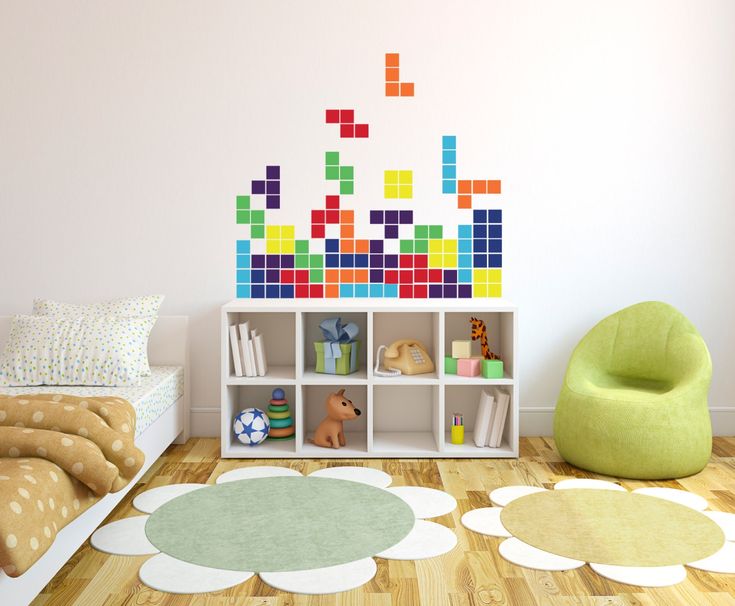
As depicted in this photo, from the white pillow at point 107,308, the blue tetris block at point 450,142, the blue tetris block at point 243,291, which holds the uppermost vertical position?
the blue tetris block at point 450,142

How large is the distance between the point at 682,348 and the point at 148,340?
2.53 metres

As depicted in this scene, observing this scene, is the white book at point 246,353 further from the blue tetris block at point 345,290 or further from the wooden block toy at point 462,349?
the wooden block toy at point 462,349

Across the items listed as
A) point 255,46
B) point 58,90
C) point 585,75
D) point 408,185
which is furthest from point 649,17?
point 58,90

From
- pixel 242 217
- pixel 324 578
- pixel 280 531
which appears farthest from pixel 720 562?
pixel 242 217

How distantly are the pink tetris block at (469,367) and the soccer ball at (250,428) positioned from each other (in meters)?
0.96

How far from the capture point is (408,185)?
Answer: 13.3ft

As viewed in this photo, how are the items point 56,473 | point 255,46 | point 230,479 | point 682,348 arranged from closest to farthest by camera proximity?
point 56,473 → point 230,479 → point 682,348 → point 255,46

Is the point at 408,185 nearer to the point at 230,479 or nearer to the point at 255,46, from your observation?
the point at 255,46

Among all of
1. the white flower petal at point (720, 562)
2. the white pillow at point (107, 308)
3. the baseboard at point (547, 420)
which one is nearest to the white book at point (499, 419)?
the baseboard at point (547, 420)

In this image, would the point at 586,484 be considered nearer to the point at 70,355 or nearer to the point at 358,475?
the point at 358,475

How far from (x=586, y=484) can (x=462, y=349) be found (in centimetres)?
86

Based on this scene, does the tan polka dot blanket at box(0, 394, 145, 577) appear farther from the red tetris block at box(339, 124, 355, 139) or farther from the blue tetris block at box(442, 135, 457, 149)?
the blue tetris block at box(442, 135, 457, 149)

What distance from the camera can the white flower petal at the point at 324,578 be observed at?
2.32 metres

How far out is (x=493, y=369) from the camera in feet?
12.4
